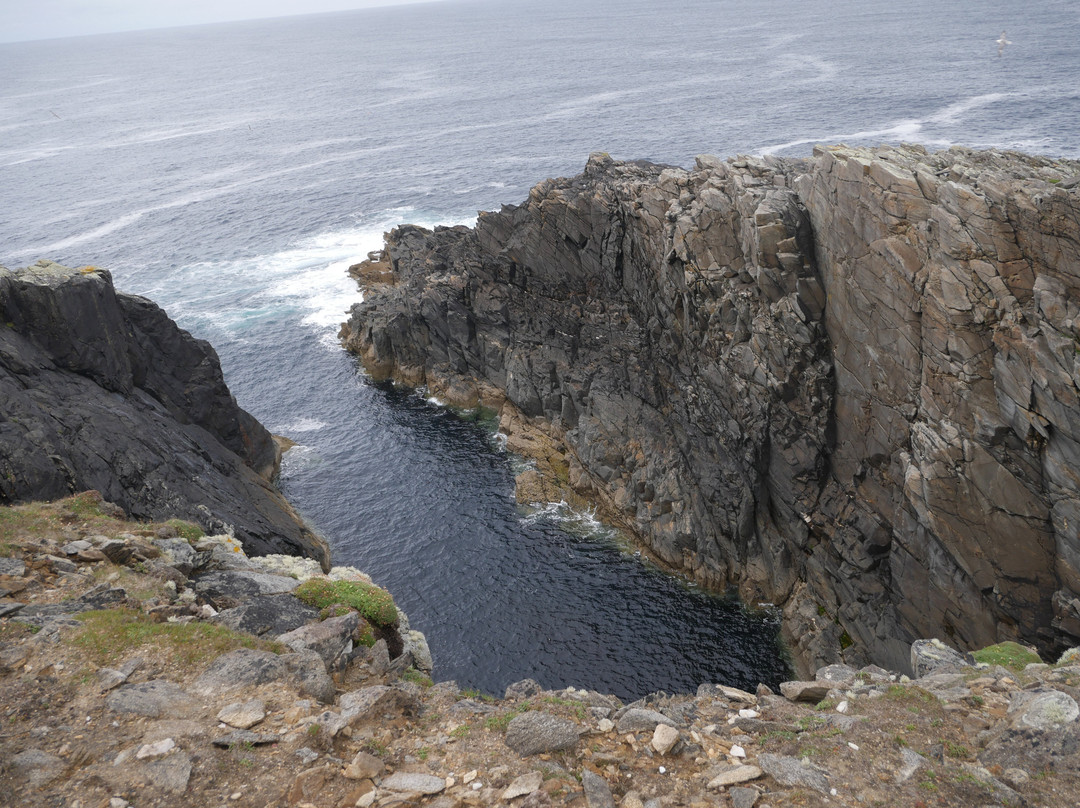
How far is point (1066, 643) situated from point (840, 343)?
19.0 m

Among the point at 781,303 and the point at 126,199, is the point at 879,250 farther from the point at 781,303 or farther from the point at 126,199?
the point at 126,199

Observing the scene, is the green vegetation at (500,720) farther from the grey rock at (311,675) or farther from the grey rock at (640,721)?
the grey rock at (311,675)

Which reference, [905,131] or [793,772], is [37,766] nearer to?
[793,772]

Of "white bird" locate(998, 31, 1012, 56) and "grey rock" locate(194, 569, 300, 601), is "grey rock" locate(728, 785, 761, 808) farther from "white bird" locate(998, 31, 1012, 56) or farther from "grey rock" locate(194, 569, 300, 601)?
"white bird" locate(998, 31, 1012, 56)

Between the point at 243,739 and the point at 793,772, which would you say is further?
the point at 243,739

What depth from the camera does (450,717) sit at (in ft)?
64.9

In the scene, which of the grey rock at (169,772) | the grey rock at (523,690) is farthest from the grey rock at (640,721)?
the grey rock at (169,772)

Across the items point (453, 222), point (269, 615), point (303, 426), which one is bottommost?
point (303, 426)

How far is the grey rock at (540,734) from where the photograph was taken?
1789 centimetres

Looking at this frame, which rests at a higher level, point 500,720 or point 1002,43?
point 1002,43

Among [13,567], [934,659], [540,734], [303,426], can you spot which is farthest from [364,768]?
[303,426]

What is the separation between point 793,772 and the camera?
16.5 m

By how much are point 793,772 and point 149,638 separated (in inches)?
694

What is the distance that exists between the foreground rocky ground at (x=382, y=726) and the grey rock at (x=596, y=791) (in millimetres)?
49
